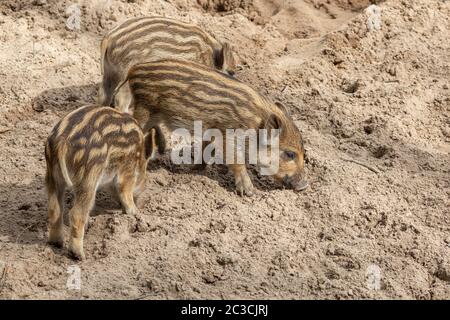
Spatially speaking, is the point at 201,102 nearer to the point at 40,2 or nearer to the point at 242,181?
the point at 242,181

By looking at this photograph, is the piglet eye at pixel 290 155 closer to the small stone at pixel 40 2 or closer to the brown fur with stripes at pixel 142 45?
the brown fur with stripes at pixel 142 45

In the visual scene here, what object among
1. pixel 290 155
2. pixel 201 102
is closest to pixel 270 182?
pixel 290 155

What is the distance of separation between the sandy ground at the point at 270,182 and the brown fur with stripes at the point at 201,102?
1.07 ft

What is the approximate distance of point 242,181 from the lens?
19.5 ft

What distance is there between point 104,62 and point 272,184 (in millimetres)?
1609

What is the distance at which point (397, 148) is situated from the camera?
642 centimetres

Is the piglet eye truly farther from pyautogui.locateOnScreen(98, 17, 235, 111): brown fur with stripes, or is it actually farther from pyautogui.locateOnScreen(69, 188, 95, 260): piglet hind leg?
pyautogui.locateOnScreen(69, 188, 95, 260): piglet hind leg

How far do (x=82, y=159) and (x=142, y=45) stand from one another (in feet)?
6.03

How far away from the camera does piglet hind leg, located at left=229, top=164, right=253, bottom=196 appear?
593 cm

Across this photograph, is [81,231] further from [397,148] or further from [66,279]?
[397,148]

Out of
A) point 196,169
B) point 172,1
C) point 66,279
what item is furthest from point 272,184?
point 172,1

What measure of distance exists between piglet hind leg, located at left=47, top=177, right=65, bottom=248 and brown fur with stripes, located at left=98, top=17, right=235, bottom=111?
159 cm

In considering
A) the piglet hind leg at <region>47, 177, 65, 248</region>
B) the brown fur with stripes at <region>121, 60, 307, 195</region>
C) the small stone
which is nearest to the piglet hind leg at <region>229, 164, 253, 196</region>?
the brown fur with stripes at <region>121, 60, 307, 195</region>

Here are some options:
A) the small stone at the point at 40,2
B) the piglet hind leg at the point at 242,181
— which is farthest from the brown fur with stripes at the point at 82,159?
the small stone at the point at 40,2
